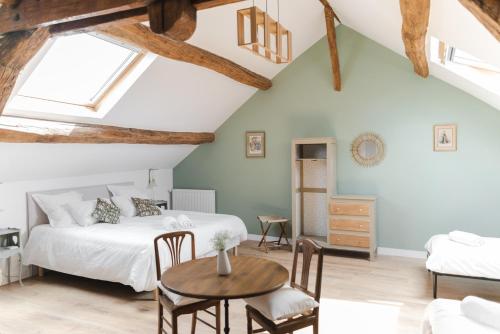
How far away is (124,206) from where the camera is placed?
5.45 metres

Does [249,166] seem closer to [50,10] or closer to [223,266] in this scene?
[223,266]

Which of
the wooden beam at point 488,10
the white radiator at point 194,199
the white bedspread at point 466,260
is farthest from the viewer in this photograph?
the white radiator at point 194,199

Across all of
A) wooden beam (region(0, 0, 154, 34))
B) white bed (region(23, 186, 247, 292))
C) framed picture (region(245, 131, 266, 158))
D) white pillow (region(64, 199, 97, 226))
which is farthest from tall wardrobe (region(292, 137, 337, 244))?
wooden beam (region(0, 0, 154, 34))

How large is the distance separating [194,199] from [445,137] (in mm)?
4091

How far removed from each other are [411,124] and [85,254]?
4.46 m

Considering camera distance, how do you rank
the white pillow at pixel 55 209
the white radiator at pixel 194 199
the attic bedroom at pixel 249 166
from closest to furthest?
the attic bedroom at pixel 249 166, the white pillow at pixel 55 209, the white radiator at pixel 194 199

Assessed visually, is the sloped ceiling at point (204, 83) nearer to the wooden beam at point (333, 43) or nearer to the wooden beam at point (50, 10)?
the wooden beam at point (333, 43)

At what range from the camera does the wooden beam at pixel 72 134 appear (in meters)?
3.87

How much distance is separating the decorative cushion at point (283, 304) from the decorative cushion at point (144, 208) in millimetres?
3165

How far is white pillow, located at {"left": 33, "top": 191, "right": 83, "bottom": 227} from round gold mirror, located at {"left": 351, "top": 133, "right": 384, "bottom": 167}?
394 cm

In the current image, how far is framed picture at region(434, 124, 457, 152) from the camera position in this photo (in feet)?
17.3

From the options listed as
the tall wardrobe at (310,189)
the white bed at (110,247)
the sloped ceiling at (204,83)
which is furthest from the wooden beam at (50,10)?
the tall wardrobe at (310,189)

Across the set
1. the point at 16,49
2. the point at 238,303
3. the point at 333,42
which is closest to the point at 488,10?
the point at 16,49

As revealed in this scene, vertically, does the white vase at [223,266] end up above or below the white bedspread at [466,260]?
above
